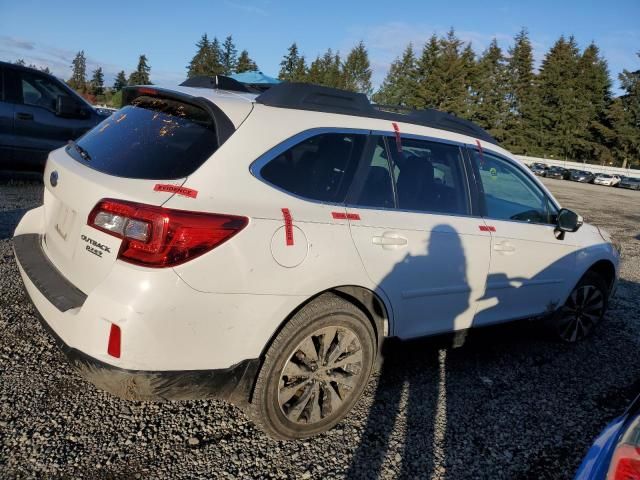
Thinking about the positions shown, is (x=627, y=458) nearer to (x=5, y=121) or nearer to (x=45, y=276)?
(x=45, y=276)

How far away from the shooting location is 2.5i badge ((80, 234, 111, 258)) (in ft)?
7.00

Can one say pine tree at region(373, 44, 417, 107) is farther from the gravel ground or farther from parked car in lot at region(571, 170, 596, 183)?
the gravel ground

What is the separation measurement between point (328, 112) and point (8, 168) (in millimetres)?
6845

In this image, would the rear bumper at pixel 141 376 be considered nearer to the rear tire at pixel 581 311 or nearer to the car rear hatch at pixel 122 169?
the car rear hatch at pixel 122 169

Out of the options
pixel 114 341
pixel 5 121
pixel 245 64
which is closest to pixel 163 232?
pixel 114 341

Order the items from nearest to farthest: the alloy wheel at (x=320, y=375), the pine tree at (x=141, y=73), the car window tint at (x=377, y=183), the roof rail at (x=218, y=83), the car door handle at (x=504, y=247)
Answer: the alloy wheel at (x=320, y=375)
the car window tint at (x=377, y=183)
the roof rail at (x=218, y=83)
the car door handle at (x=504, y=247)
the pine tree at (x=141, y=73)

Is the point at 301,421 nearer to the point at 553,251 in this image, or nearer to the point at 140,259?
the point at 140,259

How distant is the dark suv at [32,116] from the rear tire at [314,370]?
654cm

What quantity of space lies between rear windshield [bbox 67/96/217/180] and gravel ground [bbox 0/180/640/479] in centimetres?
132

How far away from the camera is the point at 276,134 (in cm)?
244

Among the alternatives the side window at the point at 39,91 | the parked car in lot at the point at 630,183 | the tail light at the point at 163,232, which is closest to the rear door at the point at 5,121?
the side window at the point at 39,91

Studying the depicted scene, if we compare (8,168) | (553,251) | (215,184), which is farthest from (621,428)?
(8,168)

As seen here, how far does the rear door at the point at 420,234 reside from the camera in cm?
268

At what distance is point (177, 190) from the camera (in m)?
2.14
